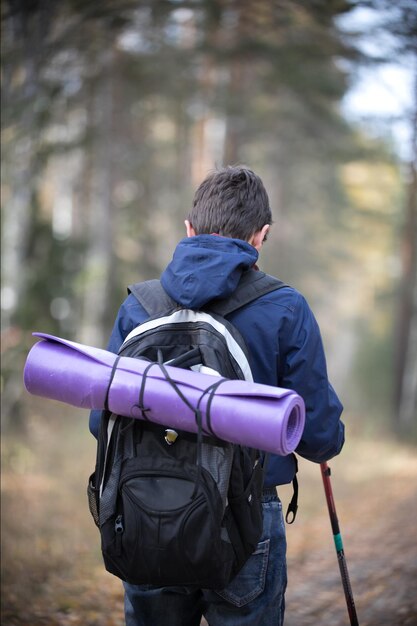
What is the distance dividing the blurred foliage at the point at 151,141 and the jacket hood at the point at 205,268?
5693 mm

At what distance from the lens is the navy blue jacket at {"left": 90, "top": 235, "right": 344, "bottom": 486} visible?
244 cm

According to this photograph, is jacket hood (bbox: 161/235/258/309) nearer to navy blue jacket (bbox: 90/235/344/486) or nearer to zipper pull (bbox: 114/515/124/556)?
navy blue jacket (bbox: 90/235/344/486)

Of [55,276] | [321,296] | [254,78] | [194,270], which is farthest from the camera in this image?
[321,296]

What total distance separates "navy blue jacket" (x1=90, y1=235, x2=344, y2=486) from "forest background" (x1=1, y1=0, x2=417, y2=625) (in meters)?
1.12

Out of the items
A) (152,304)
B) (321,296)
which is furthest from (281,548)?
(321,296)

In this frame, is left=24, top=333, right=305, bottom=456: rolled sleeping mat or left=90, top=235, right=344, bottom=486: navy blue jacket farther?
left=90, top=235, right=344, bottom=486: navy blue jacket

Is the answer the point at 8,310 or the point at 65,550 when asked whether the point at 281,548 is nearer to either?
the point at 65,550

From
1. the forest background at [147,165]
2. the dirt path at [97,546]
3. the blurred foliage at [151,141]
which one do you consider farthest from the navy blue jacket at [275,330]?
the blurred foliage at [151,141]

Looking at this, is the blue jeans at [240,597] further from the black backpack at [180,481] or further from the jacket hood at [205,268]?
the jacket hood at [205,268]

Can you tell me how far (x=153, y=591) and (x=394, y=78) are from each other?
11.4 metres

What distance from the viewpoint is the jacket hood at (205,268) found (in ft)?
7.85

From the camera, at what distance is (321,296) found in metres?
32.4

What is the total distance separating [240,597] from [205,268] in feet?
3.81

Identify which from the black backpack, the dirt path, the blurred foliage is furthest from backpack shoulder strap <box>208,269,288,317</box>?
the blurred foliage
